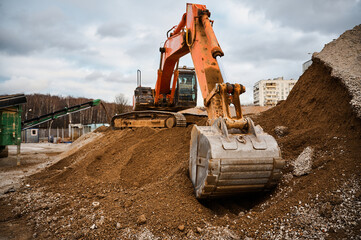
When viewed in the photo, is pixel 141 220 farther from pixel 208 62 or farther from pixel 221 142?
pixel 208 62

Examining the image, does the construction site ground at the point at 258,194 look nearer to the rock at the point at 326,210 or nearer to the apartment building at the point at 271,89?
the rock at the point at 326,210

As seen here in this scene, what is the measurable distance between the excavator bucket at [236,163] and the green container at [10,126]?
848 cm

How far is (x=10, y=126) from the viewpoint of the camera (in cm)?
883

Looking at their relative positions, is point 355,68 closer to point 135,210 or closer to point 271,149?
point 271,149

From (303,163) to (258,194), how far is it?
30.5 inches

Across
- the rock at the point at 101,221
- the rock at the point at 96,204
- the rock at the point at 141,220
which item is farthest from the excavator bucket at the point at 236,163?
the rock at the point at 96,204

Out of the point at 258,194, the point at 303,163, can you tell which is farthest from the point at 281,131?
the point at 258,194

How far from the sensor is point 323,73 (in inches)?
175

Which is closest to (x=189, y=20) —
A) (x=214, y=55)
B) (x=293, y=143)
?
(x=214, y=55)

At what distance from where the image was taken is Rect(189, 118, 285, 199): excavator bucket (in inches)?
110

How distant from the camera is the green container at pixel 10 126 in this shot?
866 centimetres

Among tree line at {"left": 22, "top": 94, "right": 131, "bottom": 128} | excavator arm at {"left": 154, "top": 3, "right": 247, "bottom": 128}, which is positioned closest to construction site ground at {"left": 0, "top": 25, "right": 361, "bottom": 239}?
excavator arm at {"left": 154, "top": 3, "right": 247, "bottom": 128}

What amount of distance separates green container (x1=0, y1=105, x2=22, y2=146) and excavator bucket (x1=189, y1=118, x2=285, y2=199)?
8483mm

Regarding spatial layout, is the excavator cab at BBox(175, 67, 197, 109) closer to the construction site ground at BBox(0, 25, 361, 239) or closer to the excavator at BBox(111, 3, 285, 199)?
the construction site ground at BBox(0, 25, 361, 239)
